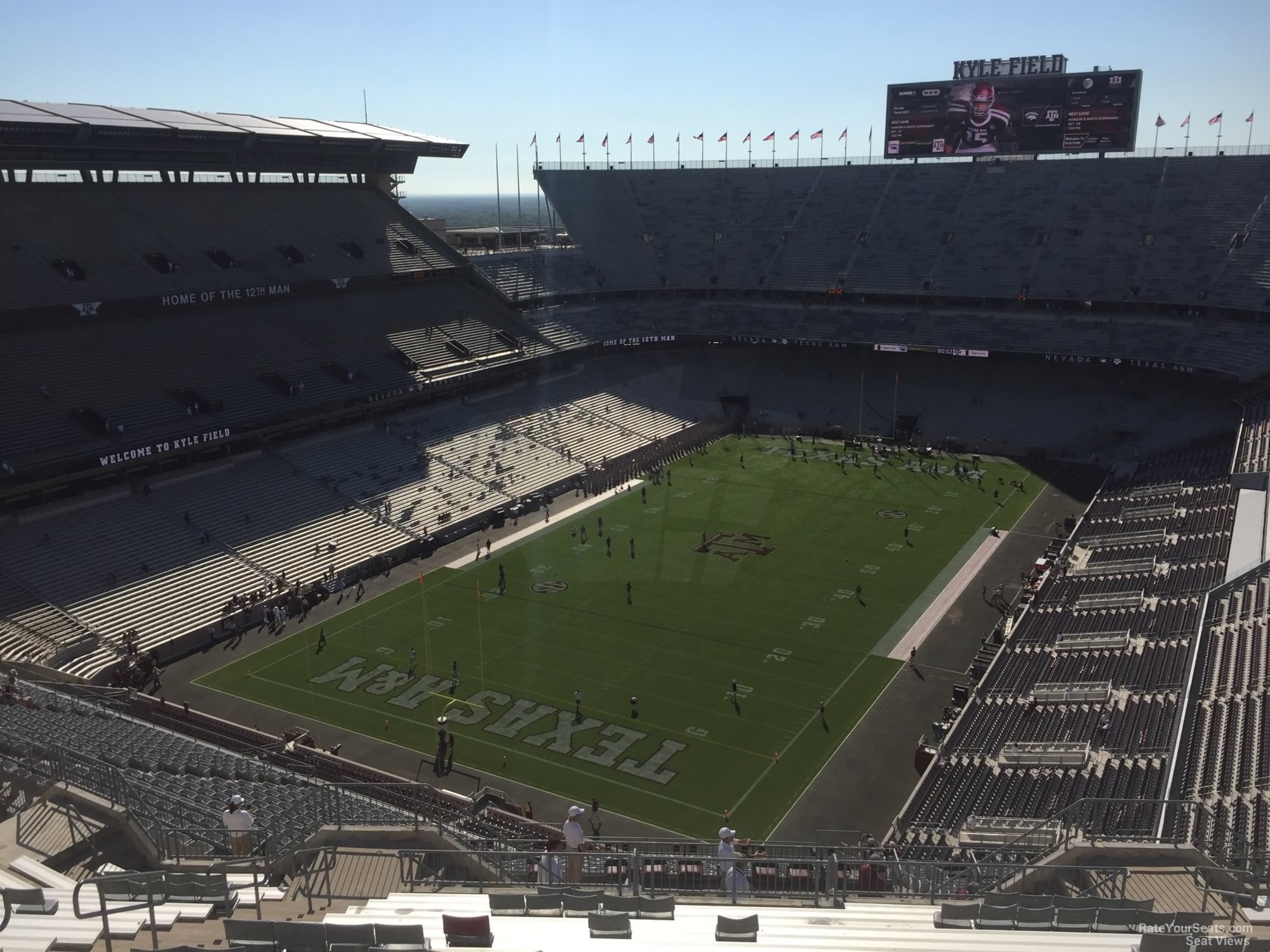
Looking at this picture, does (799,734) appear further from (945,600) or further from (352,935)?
(352,935)

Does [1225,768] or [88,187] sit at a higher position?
[88,187]

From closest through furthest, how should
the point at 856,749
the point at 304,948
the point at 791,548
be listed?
the point at 304,948
the point at 856,749
the point at 791,548

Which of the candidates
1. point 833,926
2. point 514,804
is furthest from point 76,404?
point 833,926

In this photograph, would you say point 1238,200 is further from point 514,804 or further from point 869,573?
point 514,804

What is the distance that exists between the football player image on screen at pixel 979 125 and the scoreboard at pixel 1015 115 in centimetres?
4

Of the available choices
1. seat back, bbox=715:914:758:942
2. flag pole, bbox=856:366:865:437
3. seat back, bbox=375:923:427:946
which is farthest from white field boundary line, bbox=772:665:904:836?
flag pole, bbox=856:366:865:437

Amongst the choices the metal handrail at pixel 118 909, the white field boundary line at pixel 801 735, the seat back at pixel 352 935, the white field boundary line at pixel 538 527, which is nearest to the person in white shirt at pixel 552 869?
the seat back at pixel 352 935

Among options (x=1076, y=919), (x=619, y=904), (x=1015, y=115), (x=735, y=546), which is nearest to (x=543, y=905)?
(x=619, y=904)

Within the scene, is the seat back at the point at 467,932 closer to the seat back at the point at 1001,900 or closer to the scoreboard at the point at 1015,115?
the seat back at the point at 1001,900

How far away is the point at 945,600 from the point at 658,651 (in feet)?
34.1

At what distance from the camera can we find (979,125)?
63375mm

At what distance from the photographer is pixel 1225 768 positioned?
63.1ft

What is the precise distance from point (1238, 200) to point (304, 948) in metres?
64.0

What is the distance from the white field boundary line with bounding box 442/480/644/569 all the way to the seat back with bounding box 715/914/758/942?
95.7 ft
